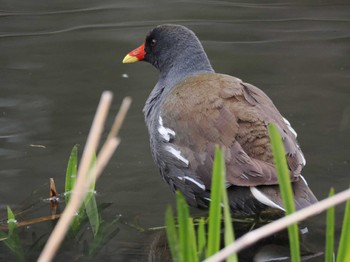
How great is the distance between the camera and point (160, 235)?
4.41m

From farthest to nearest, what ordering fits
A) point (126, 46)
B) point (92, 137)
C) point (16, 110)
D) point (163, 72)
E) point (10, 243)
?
point (126, 46) → point (16, 110) → point (163, 72) → point (10, 243) → point (92, 137)

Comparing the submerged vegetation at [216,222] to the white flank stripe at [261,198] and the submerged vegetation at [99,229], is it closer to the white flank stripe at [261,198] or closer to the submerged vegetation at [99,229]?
the submerged vegetation at [99,229]

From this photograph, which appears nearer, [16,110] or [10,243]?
[10,243]

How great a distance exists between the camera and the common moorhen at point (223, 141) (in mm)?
4105

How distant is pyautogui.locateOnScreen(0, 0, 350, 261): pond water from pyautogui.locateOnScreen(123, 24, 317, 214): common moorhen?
0.36m

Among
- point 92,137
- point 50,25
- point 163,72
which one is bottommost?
point 50,25

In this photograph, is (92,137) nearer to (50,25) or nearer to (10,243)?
(10,243)

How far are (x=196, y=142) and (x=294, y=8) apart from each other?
179 inches

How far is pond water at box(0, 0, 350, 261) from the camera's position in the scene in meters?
4.95

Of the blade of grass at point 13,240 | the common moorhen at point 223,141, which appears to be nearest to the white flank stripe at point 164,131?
the common moorhen at point 223,141

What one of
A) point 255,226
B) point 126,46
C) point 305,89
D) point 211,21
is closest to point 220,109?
point 255,226

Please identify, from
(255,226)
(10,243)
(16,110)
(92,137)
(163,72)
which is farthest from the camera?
(16,110)

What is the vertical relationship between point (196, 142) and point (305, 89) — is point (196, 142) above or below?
above

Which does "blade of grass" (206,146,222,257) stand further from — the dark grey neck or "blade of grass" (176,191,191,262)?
Answer: the dark grey neck
